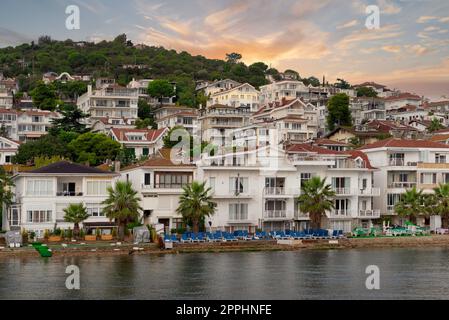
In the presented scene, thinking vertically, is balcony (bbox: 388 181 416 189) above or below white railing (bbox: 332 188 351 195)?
above

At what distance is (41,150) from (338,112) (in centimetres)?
4809

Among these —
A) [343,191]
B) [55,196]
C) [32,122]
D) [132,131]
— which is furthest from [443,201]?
[32,122]

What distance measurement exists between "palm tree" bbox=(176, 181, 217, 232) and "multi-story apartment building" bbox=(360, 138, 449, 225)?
19.5 metres

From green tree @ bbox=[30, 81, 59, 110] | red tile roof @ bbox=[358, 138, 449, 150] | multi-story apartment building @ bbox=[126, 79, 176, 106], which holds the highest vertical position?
multi-story apartment building @ bbox=[126, 79, 176, 106]

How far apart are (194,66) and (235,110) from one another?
8935 centimetres

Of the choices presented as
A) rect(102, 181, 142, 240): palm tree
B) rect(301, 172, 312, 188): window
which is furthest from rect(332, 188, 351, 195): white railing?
rect(102, 181, 142, 240): palm tree

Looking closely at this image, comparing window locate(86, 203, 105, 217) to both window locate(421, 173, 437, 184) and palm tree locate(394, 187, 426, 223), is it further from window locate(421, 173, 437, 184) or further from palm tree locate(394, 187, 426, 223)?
window locate(421, 173, 437, 184)

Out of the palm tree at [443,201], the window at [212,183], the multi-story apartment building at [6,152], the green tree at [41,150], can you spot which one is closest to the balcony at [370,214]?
the palm tree at [443,201]

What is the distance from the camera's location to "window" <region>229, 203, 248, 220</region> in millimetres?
63562

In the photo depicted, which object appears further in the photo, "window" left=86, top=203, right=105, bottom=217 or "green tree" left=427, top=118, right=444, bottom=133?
"green tree" left=427, top=118, right=444, bottom=133

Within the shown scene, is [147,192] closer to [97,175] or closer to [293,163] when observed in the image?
[97,175]

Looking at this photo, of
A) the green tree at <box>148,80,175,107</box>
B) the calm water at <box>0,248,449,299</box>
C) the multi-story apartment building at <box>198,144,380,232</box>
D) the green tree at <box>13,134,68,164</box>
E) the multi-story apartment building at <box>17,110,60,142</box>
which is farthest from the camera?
the green tree at <box>148,80,175,107</box>

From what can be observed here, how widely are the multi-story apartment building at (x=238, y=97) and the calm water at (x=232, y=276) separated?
8033 centimetres
